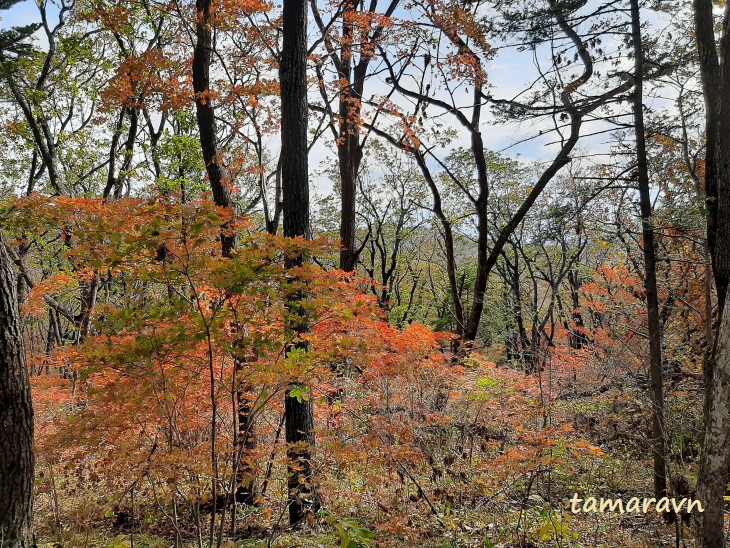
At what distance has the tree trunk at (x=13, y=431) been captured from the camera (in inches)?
117

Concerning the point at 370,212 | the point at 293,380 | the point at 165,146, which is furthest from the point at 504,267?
the point at 293,380

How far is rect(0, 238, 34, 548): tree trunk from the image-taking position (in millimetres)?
2967

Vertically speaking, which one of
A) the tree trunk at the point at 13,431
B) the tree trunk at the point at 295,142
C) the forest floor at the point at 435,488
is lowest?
the forest floor at the point at 435,488

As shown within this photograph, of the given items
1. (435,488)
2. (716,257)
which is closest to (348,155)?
(435,488)

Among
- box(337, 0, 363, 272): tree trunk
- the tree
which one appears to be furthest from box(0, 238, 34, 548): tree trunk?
box(337, 0, 363, 272): tree trunk

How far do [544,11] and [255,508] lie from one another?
7.22m

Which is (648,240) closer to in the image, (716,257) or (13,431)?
(716,257)

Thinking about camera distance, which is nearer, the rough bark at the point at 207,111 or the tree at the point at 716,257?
the tree at the point at 716,257

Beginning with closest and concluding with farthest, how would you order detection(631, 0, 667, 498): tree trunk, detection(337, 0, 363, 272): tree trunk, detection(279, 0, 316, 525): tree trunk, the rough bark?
1. detection(279, 0, 316, 525): tree trunk
2. detection(631, 0, 667, 498): tree trunk
3. the rough bark
4. detection(337, 0, 363, 272): tree trunk

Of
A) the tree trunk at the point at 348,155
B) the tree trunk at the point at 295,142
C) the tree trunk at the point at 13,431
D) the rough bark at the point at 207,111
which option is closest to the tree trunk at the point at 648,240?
the tree trunk at the point at 295,142

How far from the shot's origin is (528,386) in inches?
297

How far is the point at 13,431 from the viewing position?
118 inches

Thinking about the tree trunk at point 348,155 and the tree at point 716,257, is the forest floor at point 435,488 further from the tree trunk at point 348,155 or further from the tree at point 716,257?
the tree trunk at point 348,155

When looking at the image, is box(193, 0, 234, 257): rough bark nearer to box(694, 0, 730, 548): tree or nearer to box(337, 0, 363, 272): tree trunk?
box(337, 0, 363, 272): tree trunk
